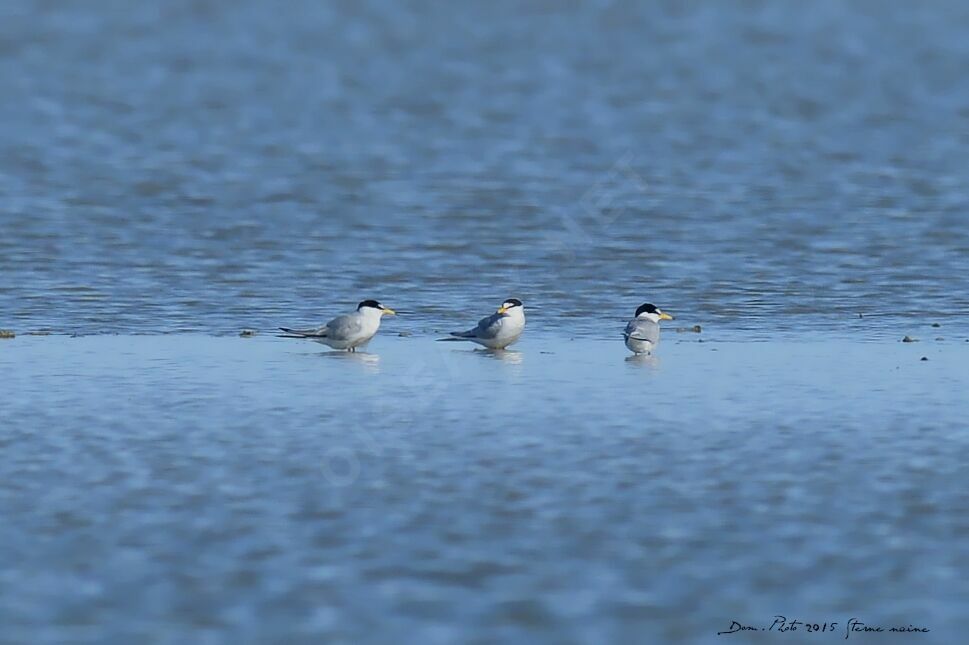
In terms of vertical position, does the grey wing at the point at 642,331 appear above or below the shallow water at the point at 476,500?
above

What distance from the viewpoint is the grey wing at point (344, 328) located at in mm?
17641

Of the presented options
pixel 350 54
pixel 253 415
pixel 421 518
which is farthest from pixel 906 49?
pixel 421 518

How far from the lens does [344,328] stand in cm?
1769

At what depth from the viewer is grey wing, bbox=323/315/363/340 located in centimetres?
1764

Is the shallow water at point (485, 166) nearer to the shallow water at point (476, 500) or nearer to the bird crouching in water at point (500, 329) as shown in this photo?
the bird crouching in water at point (500, 329)

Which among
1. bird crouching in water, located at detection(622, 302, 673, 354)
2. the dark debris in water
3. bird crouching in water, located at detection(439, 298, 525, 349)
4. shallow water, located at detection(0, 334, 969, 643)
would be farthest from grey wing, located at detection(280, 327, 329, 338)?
the dark debris in water

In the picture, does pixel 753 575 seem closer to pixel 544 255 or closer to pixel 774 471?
pixel 774 471

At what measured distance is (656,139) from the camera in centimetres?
3397

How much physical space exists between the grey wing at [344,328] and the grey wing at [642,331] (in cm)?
247

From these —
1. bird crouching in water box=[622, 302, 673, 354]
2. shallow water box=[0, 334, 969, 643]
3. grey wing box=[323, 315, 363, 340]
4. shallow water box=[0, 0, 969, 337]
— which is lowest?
shallow water box=[0, 334, 969, 643]

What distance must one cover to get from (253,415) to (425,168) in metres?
17.9

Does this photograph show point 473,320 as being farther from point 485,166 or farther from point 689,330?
point 485,166

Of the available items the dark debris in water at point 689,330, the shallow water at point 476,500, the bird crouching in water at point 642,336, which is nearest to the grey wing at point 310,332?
the shallow water at point 476,500

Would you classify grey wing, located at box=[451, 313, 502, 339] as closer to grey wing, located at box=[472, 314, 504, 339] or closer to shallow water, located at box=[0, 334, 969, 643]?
grey wing, located at box=[472, 314, 504, 339]
